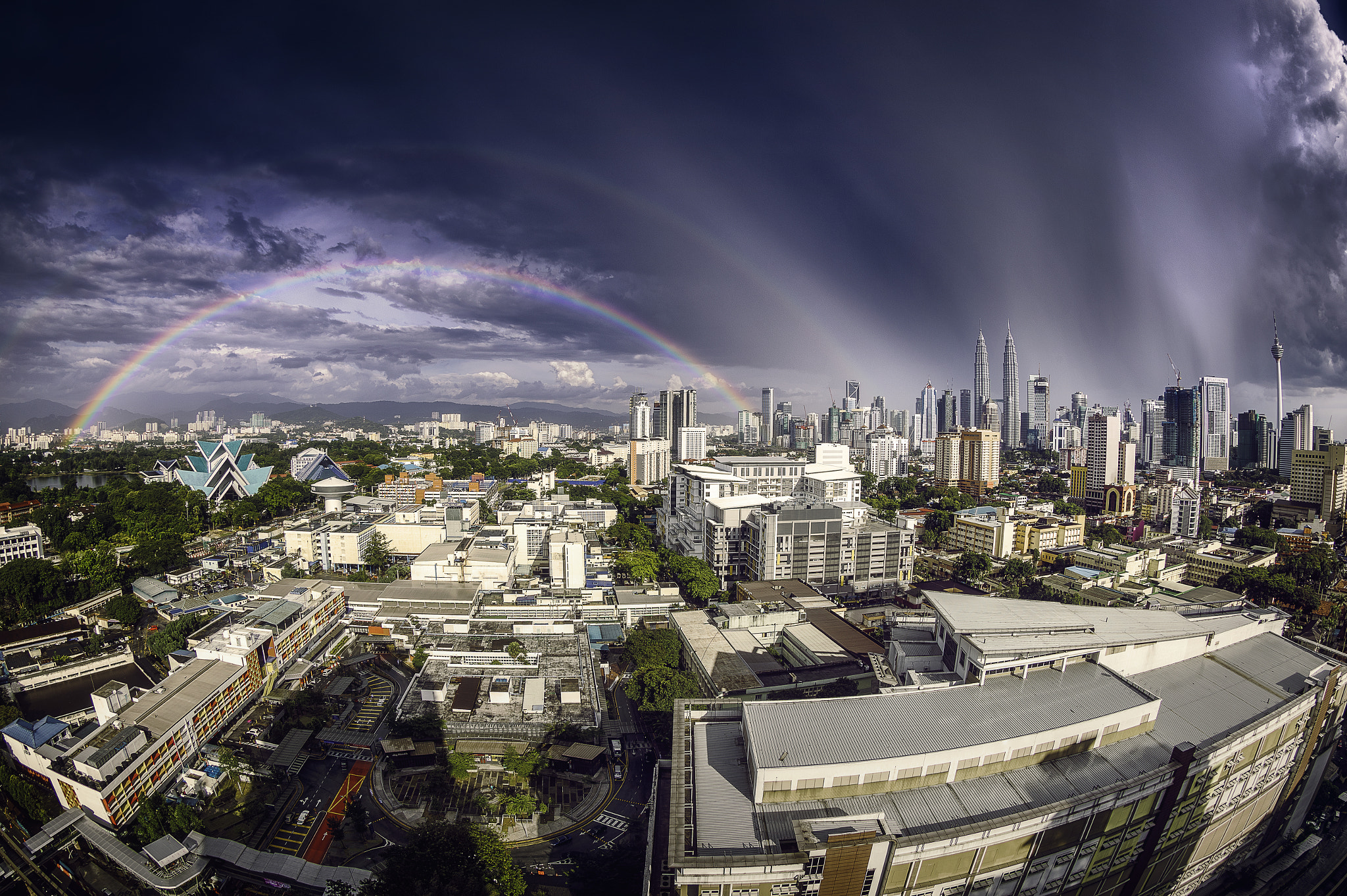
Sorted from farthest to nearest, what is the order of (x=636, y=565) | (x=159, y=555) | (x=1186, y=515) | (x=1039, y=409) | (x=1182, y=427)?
(x=1039, y=409)
(x=1182, y=427)
(x=1186, y=515)
(x=159, y=555)
(x=636, y=565)

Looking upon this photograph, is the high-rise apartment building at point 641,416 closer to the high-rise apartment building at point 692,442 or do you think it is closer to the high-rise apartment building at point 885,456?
the high-rise apartment building at point 692,442

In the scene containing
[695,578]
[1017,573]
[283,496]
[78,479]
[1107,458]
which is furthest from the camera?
[78,479]

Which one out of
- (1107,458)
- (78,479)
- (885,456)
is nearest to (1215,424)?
(1107,458)

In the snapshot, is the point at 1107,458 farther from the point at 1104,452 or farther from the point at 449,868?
the point at 449,868

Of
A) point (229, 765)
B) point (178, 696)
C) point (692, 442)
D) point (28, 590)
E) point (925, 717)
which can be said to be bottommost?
point (229, 765)

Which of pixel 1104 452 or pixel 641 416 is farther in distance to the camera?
pixel 641 416

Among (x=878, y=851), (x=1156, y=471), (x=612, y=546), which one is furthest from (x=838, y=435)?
(x=878, y=851)

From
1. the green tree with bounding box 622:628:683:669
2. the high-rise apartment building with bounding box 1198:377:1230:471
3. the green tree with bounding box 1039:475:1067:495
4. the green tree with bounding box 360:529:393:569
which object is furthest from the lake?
the high-rise apartment building with bounding box 1198:377:1230:471
